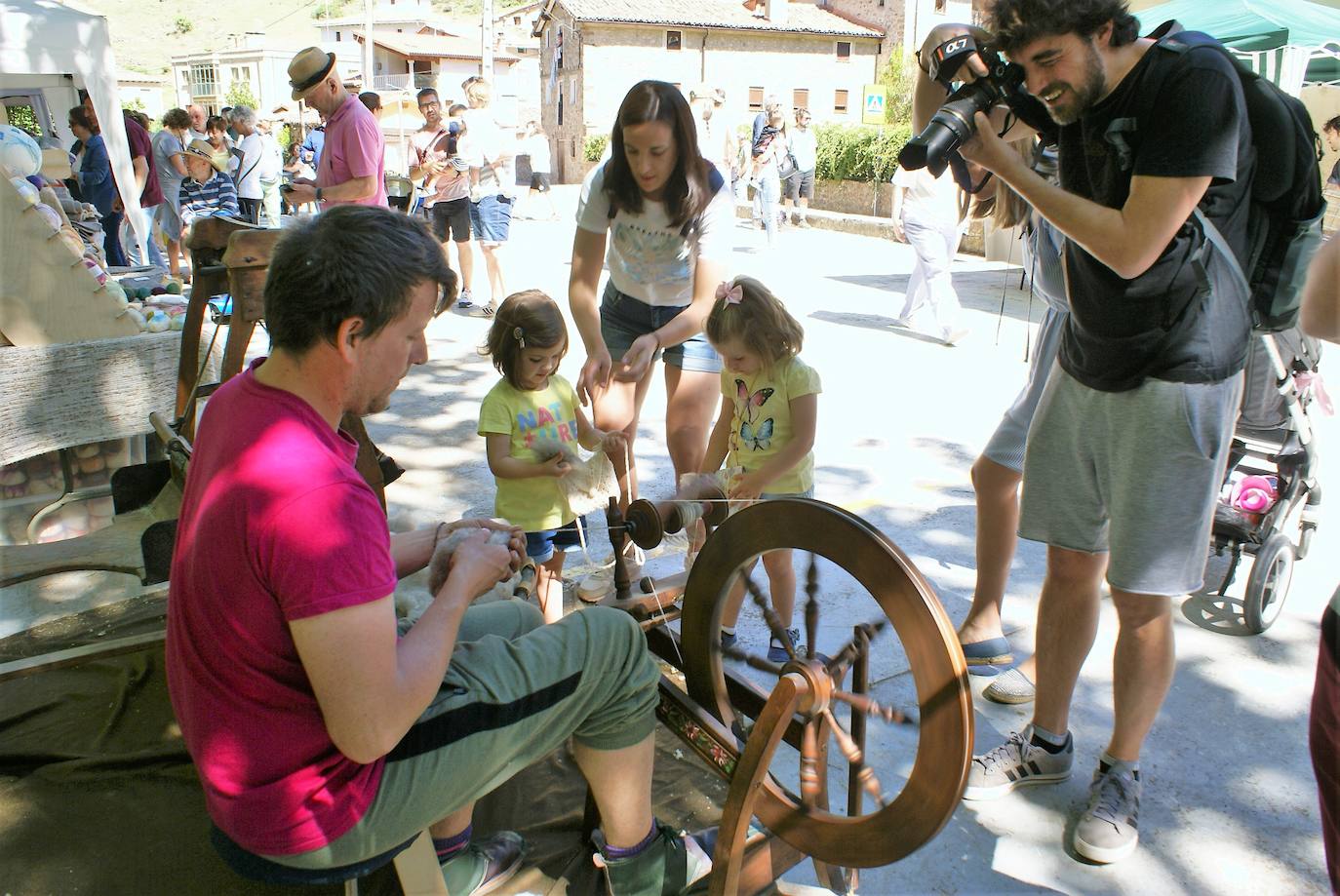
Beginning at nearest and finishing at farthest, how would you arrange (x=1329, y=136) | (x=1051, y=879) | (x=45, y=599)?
1. (x=1051, y=879)
2. (x=45, y=599)
3. (x=1329, y=136)

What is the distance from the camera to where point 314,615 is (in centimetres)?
117

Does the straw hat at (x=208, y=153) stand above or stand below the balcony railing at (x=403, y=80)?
below

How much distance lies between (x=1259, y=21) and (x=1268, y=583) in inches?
277

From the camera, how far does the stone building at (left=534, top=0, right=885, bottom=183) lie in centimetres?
3469

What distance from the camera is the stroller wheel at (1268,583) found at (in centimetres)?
282

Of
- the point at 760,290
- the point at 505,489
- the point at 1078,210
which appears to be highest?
the point at 1078,210

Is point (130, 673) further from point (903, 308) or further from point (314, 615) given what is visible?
point (903, 308)

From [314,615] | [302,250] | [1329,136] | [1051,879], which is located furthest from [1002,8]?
[1329,136]

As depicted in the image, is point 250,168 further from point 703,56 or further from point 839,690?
point 703,56

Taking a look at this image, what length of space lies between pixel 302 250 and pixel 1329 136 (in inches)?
447

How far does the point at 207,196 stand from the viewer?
9586 mm

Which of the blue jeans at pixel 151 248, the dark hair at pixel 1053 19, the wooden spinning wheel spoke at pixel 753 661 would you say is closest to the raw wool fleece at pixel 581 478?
the wooden spinning wheel spoke at pixel 753 661

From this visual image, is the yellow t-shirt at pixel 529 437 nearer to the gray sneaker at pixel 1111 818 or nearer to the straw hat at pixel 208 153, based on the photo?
the gray sneaker at pixel 1111 818

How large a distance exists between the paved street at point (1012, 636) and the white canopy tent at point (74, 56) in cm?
317
